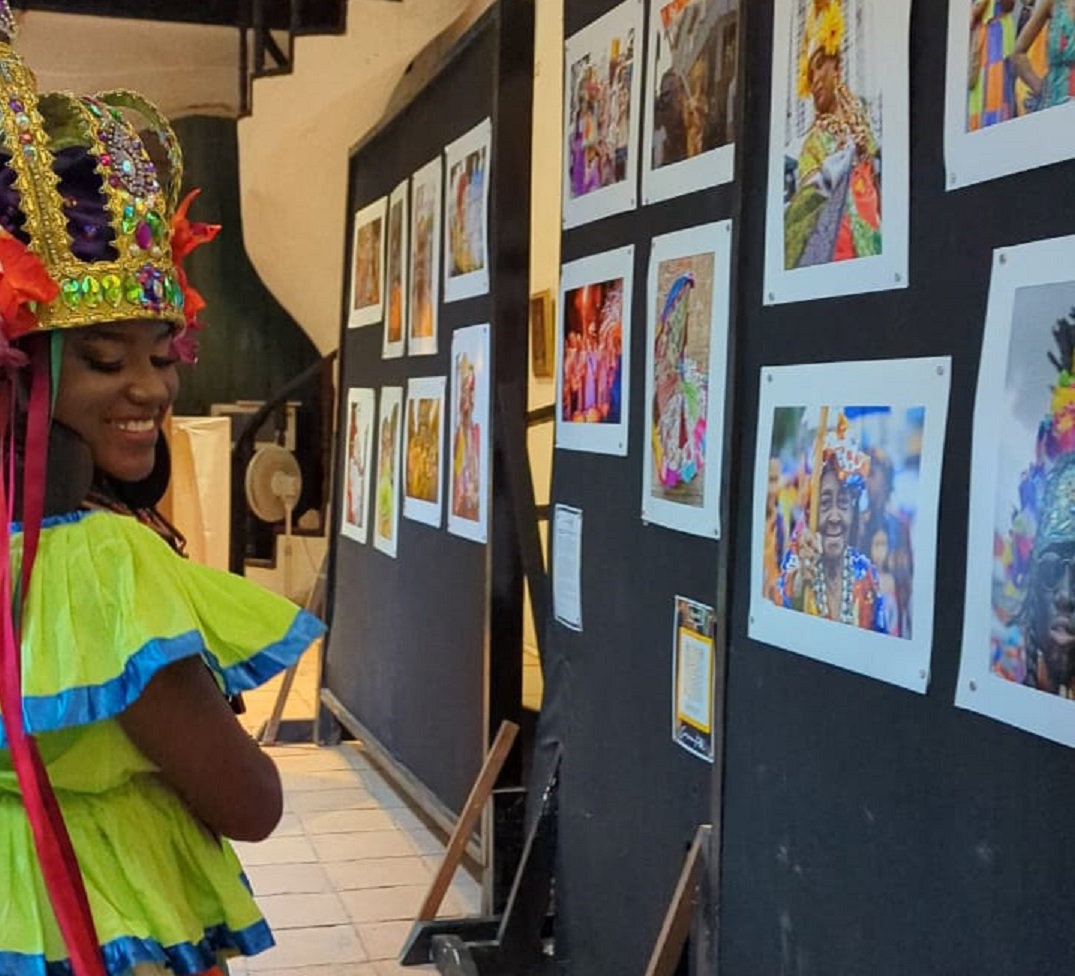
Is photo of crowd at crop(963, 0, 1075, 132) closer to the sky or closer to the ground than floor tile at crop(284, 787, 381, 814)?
closer to the sky

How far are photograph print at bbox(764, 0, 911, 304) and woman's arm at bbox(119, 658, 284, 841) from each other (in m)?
0.93

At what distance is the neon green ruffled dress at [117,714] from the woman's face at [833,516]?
75 cm

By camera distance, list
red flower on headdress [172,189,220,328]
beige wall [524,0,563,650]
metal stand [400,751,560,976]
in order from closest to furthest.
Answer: red flower on headdress [172,189,220,328]
metal stand [400,751,560,976]
beige wall [524,0,563,650]

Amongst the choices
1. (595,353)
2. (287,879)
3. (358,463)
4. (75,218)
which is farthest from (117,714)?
(358,463)

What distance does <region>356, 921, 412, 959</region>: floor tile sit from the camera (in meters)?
3.37

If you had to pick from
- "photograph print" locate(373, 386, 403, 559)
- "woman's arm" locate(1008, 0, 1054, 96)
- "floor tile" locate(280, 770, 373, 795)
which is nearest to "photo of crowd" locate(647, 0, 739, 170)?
"woman's arm" locate(1008, 0, 1054, 96)

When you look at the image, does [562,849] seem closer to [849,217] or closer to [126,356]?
[849,217]

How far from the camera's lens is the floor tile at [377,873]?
12.6ft

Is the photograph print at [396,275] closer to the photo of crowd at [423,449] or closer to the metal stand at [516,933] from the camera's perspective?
the photo of crowd at [423,449]

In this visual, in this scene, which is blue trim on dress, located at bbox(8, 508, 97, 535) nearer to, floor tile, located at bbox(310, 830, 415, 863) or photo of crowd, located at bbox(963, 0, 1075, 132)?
photo of crowd, located at bbox(963, 0, 1075, 132)

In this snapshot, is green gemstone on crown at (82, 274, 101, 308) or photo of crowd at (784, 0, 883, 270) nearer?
green gemstone on crown at (82, 274, 101, 308)

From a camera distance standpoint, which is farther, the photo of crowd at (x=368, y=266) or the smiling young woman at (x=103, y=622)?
the photo of crowd at (x=368, y=266)

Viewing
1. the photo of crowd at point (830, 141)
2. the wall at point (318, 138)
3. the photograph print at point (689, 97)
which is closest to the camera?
the photo of crowd at point (830, 141)

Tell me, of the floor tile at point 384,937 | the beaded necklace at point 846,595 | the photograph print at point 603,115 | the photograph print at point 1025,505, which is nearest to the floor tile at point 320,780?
the floor tile at point 384,937
